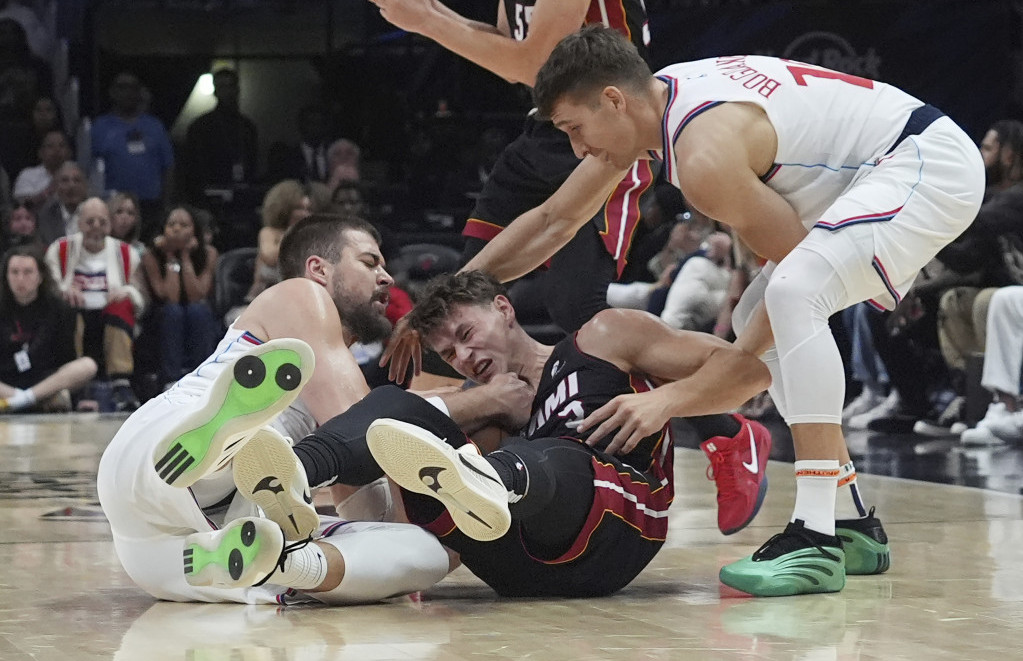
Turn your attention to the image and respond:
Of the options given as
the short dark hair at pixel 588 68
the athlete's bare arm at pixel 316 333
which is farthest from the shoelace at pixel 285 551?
the short dark hair at pixel 588 68

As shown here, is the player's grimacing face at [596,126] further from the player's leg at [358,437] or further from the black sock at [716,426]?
the player's leg at [358,437]

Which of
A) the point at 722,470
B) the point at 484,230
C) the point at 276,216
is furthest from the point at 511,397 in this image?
the point at 276,216

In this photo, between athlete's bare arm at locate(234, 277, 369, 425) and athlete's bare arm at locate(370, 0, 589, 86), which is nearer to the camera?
athlete's bare arm at locate(234, 277, 369, 425)

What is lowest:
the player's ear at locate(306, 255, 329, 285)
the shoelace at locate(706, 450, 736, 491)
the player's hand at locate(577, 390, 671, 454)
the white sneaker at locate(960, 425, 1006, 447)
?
the white sneaker at locate(960, 425, 1006, 447)

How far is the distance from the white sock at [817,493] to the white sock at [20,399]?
6454mm

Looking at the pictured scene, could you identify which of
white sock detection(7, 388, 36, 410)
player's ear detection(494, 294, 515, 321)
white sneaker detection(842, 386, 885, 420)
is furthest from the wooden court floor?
white sock detection(7, 388, 36, 410)

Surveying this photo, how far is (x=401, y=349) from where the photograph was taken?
338 cm

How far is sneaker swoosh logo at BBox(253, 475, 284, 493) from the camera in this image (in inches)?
99.2

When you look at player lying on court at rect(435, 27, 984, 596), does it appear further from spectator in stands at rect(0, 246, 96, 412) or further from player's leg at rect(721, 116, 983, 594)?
spectator in stands at rect(0, 246, 96, 412)

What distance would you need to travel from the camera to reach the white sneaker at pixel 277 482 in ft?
8.14

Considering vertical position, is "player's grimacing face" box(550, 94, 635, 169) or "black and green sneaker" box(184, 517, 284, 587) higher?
"player's grimacing face" box(550, 94, 635, 169)

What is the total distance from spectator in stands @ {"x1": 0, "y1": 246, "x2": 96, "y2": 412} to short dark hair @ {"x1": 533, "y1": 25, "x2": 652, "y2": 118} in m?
6.12

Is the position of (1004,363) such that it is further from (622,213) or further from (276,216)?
(276,216)

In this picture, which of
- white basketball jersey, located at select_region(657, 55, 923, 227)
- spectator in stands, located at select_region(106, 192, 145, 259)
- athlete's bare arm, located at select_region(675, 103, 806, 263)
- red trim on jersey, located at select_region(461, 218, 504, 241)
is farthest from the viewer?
spectator in stands, located at select_region(106, 192, 145, 259)
